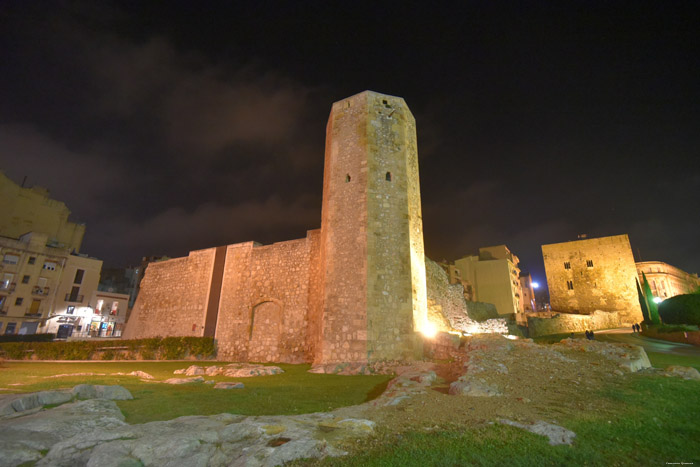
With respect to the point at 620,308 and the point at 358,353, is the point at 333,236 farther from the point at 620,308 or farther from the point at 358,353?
the point at 620,308

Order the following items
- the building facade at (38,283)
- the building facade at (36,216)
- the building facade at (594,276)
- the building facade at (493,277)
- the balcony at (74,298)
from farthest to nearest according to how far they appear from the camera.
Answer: the building facade at (493,277) → the building facade at (594,276) → the balcony at (74,298) → the building facade at (36,216) → the building facade at (38,283)

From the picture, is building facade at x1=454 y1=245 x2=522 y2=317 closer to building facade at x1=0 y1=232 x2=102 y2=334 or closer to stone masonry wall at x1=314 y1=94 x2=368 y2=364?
stone masonry wall at x1=314 y1=94 x2=368 y2=364

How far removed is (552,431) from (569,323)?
37.2m

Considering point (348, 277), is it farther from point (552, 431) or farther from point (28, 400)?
point (552, 431)

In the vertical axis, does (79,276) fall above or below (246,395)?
above

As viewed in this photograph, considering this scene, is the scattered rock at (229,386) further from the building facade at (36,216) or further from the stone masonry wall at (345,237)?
the building facade at (36,216)

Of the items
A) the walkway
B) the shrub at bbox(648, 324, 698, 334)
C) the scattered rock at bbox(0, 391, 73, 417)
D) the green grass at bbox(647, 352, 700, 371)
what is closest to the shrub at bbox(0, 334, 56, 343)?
the scattered rock at bbox(0, 391, 73, 417)

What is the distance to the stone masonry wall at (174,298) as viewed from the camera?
71.6ft

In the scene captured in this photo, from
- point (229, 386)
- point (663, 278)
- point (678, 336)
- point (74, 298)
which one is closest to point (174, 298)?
point (229, 386)

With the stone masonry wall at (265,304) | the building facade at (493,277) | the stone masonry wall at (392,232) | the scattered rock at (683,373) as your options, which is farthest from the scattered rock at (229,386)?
the building facade at (493,277)

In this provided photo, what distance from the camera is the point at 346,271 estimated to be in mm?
14102

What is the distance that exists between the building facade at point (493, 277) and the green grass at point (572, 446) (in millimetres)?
43680

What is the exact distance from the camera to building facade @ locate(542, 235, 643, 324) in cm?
3934

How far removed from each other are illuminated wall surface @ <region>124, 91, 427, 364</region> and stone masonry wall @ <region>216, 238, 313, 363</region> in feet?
0.18
